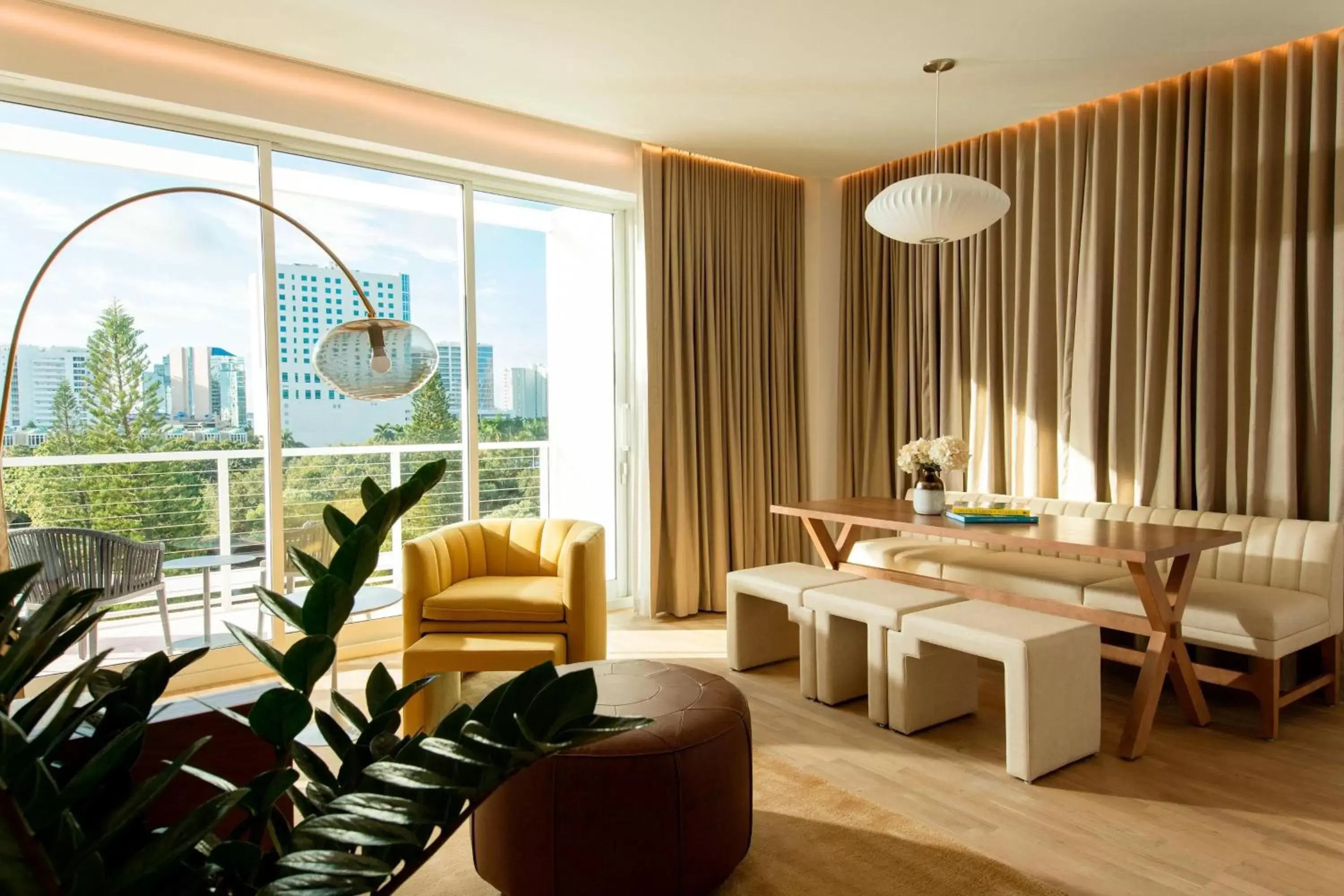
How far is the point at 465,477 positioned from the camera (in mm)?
4719

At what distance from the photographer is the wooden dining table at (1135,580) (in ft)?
9.78

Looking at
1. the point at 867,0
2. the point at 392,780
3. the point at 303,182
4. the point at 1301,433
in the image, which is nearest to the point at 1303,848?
the point at 1301,433

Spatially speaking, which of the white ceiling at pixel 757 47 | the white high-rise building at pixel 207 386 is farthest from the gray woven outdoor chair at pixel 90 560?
the white ceiling at pixel 757 47

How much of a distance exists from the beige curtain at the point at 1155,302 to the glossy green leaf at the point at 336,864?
4038 millimetres

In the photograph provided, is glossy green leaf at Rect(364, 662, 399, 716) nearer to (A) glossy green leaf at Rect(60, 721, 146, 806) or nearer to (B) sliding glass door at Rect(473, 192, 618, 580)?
(A) glossy green leaf at Rect(60, 721, 146, 806)

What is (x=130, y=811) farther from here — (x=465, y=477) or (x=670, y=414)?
(x=670, y=414)

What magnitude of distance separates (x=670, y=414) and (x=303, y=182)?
7.61 feet

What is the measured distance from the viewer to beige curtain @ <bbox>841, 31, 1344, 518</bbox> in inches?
142

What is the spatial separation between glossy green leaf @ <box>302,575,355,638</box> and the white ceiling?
295 cm

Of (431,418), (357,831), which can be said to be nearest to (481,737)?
(357,831)

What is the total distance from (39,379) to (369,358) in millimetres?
2299

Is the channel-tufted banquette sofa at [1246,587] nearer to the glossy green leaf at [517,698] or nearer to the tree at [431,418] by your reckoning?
the tree at [431,418]

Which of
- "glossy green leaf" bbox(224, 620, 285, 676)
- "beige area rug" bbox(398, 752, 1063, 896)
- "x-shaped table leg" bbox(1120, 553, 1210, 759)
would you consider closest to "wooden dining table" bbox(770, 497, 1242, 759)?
"x-shaped table leg" bbox(1120, 553, 1210, 759)

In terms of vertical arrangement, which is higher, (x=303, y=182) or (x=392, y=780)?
(x=303, y=182)
